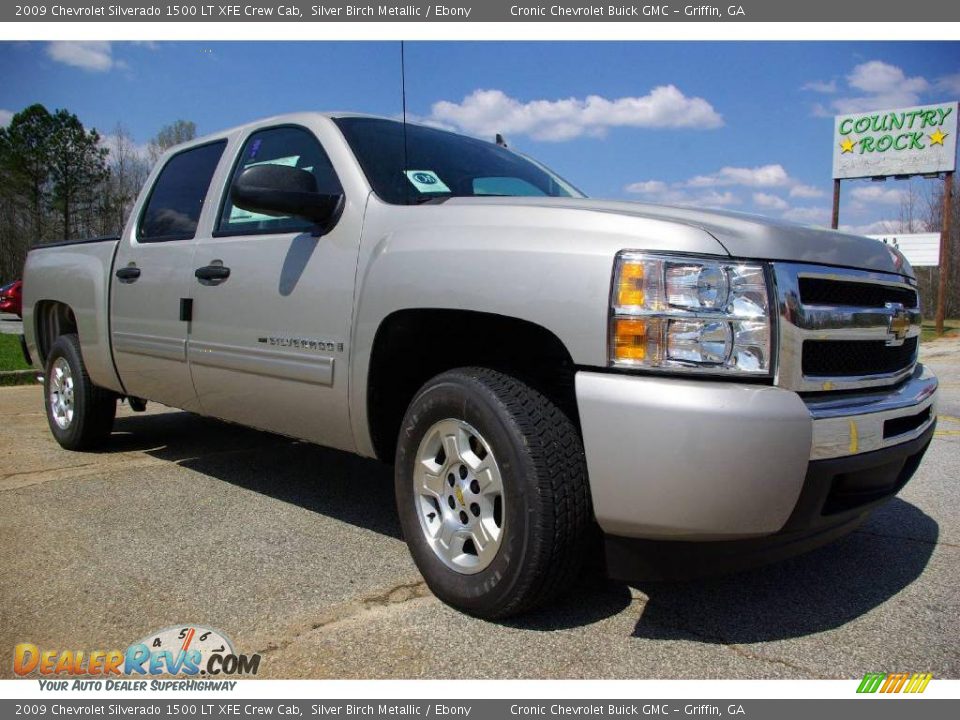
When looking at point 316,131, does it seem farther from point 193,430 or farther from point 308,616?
point 193,430

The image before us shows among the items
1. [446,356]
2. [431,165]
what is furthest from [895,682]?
[431,165]

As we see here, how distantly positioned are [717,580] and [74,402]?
419cm

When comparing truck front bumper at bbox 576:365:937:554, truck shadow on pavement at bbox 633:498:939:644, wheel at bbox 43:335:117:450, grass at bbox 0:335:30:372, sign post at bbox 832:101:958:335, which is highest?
sign post at bbox 832:101:958:335

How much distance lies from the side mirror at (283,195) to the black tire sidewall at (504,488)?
0.92 metres

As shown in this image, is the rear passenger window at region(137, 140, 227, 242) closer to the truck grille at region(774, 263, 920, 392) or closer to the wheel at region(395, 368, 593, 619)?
the wheel at region(395, 368, 593, 619)

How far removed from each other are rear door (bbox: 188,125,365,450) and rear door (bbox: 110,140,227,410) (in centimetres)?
17

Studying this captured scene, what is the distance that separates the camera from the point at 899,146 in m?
27.5

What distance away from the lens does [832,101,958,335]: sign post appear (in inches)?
1033

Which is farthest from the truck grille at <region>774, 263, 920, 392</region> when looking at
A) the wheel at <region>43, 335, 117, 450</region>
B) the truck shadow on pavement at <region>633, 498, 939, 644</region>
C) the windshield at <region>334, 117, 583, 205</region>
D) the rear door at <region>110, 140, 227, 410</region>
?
the wheel at <region>43, 335, 117, 450</region>

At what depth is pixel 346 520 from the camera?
3689 mm

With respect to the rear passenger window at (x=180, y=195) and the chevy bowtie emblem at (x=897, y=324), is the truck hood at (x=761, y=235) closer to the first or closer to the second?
the chevy bowtie emblem at (x=897, y=324)

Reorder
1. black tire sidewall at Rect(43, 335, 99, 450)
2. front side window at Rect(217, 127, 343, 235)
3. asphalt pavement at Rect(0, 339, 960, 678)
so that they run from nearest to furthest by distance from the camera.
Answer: asphalt pavement at Rect(0, 339, 960, 678)
front side window at Rect(217, 127, 343, 235)
black tire sidewall at Rect(43, 335, 99, 450)

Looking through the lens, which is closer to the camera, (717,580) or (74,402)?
(717,580)

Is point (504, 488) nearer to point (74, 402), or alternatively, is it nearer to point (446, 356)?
point (446, 356)
